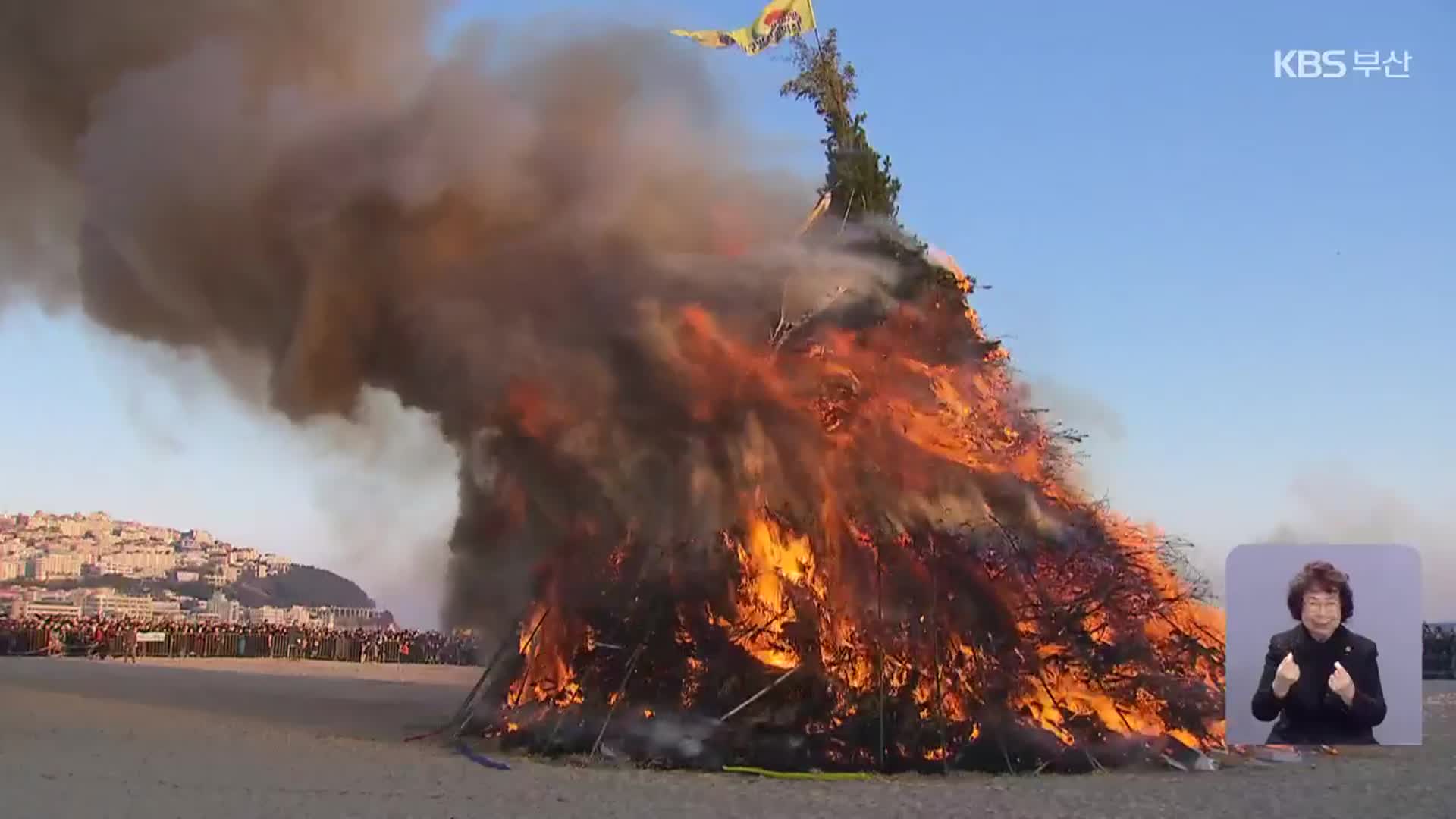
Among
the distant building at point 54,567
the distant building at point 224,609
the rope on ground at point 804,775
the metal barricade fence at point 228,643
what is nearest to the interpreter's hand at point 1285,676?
the rope on ground at point 804,775

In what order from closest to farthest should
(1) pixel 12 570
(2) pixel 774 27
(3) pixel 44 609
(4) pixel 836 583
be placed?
(4) pixel 836 583, (2) pixel 774 27, (3) pixel 44 609, (1) pixel 12 570

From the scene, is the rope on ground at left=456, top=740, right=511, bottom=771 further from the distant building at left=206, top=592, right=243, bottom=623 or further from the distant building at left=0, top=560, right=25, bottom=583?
the distant building at left=0, top=560, right=25, bottom=583

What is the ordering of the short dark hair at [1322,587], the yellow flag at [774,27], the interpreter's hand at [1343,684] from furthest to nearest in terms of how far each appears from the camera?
the yellow flag at [774,27] < the interpreter's hand at [1343,684] < the short dark hair at [1322,587]

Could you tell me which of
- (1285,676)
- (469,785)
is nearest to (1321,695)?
(1285,676)

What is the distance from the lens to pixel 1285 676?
623 inches

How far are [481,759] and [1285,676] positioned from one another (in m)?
9.77

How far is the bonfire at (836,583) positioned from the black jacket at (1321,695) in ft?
4.44

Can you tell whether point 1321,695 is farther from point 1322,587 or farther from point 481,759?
point 481,759

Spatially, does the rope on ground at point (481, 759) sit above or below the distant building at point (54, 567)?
below

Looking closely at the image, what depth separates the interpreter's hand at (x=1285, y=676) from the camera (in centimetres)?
1573

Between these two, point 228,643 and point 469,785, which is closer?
point 469,785

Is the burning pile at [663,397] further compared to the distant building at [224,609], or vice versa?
the distant building at [224,609]

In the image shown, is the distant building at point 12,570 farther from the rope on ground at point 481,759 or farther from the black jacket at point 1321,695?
the black jacket at point 1321,695

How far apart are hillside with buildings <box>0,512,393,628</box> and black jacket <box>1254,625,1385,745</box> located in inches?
3405
